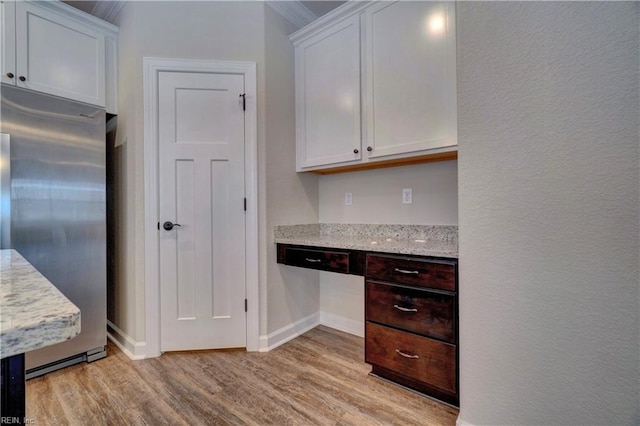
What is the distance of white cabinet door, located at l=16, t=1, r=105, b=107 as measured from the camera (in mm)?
1921

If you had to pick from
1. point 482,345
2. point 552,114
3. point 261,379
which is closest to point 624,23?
point 552,114

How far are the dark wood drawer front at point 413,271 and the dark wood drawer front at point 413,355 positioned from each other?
0.30 meters

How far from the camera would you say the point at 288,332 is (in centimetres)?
234

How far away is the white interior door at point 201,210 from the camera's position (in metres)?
2.07

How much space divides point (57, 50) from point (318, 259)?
2.40 metres

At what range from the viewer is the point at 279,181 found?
2.29 metres

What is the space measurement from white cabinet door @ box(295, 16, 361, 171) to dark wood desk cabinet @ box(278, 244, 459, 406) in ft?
2.77

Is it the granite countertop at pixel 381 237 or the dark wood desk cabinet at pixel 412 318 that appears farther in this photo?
the granite countertop at pixel 381 237

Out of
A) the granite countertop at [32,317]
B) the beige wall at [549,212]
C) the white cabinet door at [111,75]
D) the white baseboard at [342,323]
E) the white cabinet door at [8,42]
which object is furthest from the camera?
the white baseboard at [342,323]

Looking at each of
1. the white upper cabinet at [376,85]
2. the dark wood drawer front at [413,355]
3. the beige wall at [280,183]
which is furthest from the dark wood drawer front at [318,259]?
the white upper cabinet at [376,85]

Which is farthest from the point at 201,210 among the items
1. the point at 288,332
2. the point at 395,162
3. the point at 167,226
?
the point at 395,162

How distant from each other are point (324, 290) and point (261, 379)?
3.33 feet

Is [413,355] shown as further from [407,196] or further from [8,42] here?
[8,42]

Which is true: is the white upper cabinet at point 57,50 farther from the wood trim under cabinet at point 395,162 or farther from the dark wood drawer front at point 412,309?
the dark wood drawer front at point 412,309
